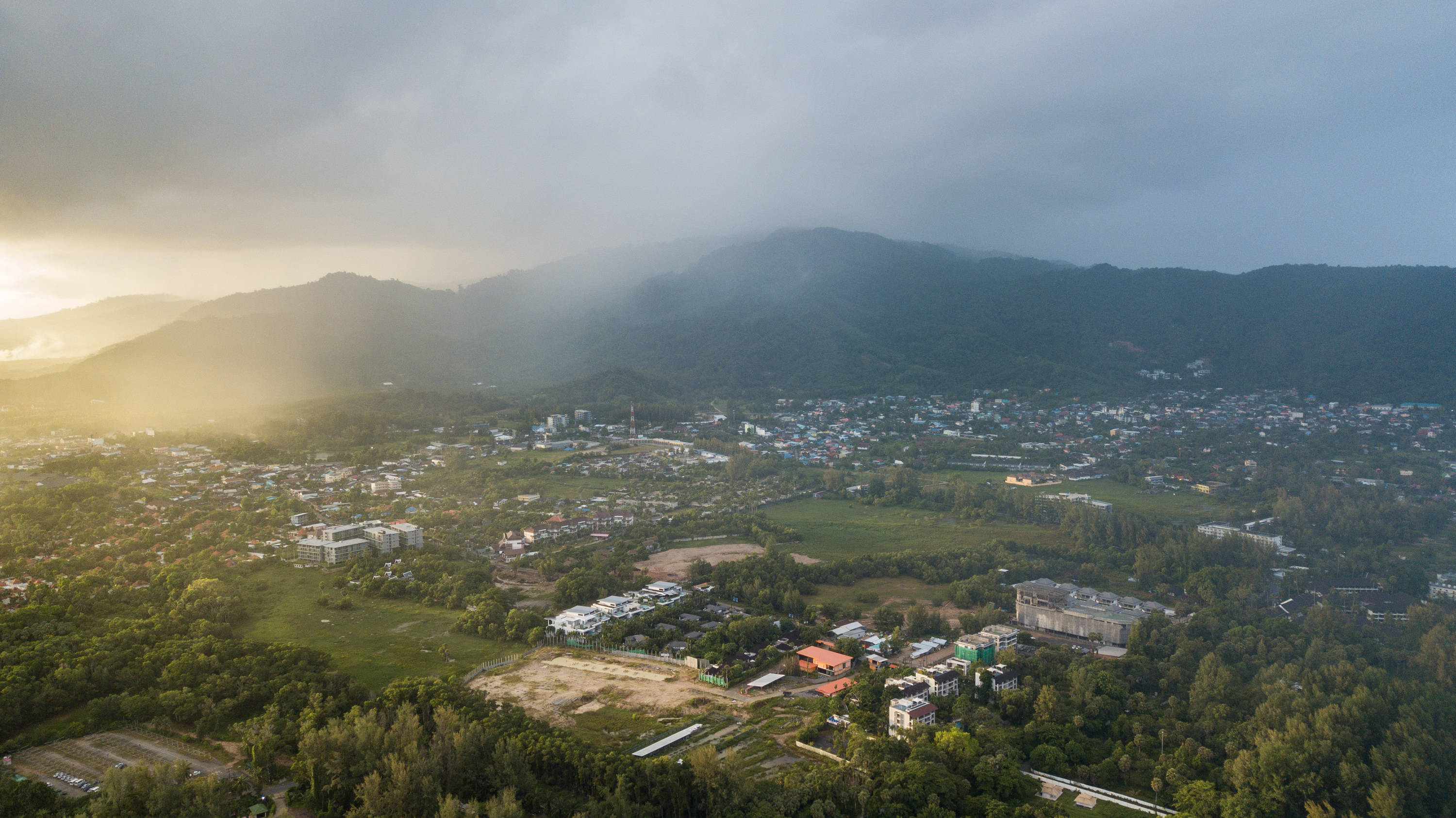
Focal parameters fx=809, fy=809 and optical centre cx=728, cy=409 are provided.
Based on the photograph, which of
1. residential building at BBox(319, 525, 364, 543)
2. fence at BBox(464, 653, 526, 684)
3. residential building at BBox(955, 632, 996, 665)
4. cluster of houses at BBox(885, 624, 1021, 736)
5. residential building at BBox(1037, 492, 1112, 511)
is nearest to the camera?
cluster of houses at BBox(885, 624, 1021, 736)

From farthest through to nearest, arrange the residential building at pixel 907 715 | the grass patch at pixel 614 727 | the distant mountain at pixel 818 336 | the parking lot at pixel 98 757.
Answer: the distant mountain at pixel 818 336 < the residential building at pixel 907 715 < the grass patch at pixel 614 727 < the parking lot at pixel 98 757

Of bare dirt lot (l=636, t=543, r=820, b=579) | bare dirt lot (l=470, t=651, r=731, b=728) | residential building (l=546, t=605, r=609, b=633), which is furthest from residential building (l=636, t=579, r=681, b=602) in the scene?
bare dirt lot (l=470, t=651, r=731, b=728)

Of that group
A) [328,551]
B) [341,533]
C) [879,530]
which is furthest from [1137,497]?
[328,551]

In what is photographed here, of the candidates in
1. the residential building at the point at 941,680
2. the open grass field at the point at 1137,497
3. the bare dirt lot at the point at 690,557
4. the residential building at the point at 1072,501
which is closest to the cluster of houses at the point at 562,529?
the bare dirt lot at the point at 690,557

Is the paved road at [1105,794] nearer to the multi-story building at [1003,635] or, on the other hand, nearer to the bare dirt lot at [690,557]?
the multi-story building at [1003,635]

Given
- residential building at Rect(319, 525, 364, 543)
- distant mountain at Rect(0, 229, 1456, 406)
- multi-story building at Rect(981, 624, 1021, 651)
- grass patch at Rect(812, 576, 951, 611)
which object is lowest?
grass patch at Rect(812, 576, 951, 611)

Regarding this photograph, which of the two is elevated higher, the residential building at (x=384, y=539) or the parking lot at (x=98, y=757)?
the residential building at (x=384, y=539)

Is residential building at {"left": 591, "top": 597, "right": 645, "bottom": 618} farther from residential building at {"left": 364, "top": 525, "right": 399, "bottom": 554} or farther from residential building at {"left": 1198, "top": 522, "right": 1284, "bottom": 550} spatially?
residential building at {"left": 1198, "top": 522, "right": 1284, "bottom": 550}
